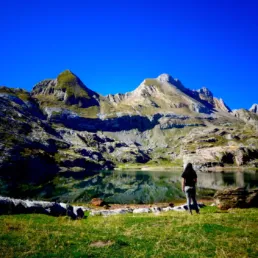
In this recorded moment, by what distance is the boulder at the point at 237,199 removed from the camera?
32.3 metres

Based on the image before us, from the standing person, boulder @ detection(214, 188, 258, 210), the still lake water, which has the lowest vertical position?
the still lake water

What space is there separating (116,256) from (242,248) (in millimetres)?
6151

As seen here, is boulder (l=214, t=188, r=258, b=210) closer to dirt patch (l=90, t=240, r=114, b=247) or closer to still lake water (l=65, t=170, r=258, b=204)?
dirt patch (l=90, t=240, r=114, b=247)

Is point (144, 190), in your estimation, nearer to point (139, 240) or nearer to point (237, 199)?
point (237, 199)

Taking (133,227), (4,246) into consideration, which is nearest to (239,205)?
(133,227)

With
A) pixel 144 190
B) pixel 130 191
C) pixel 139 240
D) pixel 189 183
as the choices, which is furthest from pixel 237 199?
pixel 144 190

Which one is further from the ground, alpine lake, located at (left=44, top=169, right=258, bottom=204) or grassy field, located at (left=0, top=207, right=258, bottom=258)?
grassy field, located at (left=0, top=207, right=258, bottom=258)

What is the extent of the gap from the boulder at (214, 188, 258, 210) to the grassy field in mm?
12410

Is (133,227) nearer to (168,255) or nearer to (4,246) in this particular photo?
(168,255)

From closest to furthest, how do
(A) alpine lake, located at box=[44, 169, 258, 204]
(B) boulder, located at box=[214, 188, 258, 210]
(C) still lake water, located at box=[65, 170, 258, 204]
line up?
1. (B) boulder, located at box=[214, 188, 258, 210]
2. (A) alpine lake, located at box=[44, 169, 258, 204]
3. (C) still lake water, located at box=[65, 170, 258, 204]

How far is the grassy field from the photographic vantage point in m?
13.0

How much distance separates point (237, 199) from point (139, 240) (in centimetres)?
2099

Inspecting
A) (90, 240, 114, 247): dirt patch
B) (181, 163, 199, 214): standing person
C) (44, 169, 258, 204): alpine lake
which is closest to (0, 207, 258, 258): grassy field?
(90, 240, 114, 247): dirt patch

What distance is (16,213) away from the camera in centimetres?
2570
